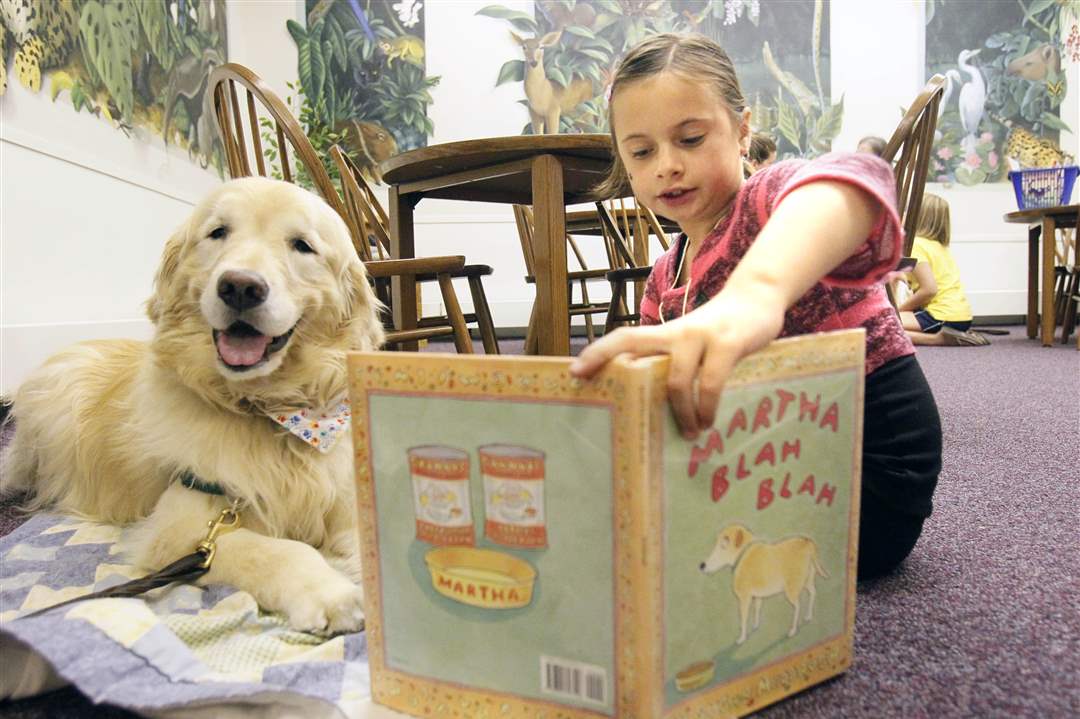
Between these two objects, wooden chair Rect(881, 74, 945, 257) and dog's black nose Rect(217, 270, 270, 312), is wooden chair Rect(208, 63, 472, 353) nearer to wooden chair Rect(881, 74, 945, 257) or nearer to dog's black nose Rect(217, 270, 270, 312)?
dog's black nose Rect(217, 270, 270, 312)

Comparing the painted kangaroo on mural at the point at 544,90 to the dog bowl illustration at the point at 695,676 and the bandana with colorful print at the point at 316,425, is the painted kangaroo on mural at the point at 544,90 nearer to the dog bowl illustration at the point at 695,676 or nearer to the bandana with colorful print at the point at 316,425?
the bandana with colorful print at the point at 316,425

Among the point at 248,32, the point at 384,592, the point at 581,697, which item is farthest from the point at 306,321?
the point at 248,32

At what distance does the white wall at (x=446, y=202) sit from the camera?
296cm

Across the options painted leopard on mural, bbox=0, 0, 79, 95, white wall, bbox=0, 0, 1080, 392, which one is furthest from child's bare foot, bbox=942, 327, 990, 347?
painted leopard on mural, bbox=0, 0, 79, 95

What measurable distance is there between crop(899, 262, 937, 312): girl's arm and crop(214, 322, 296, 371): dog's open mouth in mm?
4293

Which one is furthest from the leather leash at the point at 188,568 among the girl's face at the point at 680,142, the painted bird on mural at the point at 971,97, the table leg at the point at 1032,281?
the painted bird on mural at the point at 971,97

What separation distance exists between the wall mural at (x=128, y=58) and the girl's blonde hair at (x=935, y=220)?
4475 mm

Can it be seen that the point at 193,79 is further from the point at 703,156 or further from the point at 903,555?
the point at 903,555

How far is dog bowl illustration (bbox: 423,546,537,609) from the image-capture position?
65 cm

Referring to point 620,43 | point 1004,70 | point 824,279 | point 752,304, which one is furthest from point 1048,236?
point 752,304

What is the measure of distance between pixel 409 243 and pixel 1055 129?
608 cm

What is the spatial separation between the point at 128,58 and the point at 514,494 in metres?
3.65

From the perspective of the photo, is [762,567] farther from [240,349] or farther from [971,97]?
[971,97]

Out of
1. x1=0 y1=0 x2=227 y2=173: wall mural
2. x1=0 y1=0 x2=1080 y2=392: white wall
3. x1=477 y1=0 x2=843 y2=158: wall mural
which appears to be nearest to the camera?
x1=0 y1=0 x2=227 y2=173: wall mural
